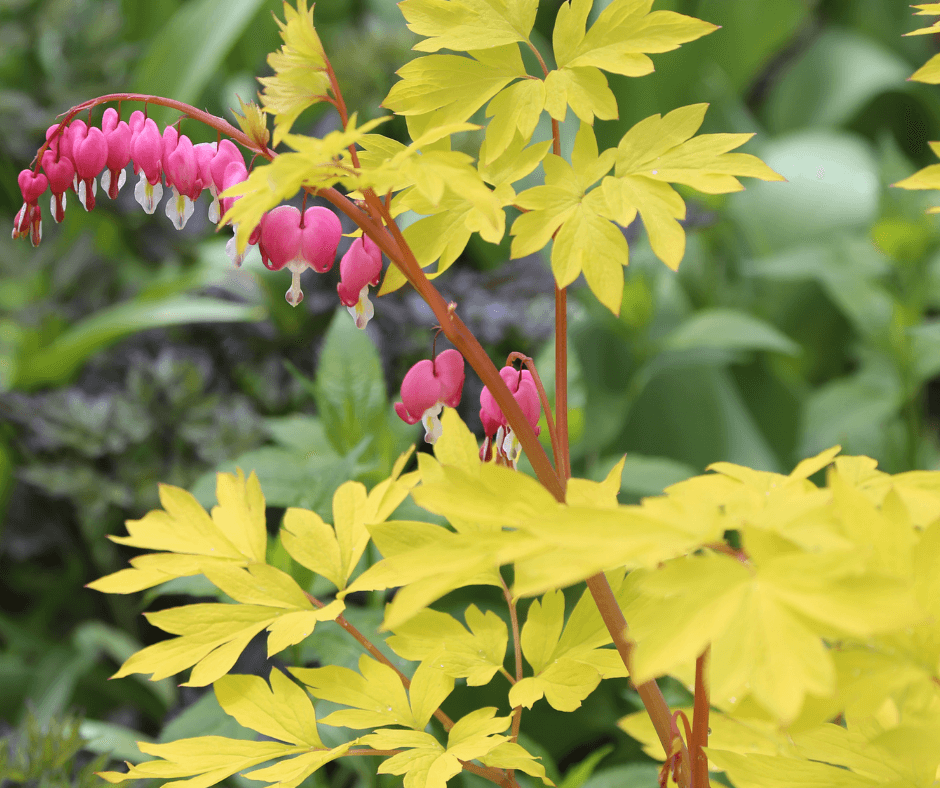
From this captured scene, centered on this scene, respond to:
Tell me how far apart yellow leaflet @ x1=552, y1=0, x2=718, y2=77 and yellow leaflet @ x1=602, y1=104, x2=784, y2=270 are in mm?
29

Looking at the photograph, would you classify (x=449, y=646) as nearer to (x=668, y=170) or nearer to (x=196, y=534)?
(x=196, y=534)

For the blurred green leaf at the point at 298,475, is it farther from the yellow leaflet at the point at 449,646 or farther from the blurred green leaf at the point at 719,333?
the blurred green leaf at the point at 719,333

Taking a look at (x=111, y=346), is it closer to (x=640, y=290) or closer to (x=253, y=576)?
(x=640, y=290)

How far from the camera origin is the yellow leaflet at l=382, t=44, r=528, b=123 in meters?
0.36

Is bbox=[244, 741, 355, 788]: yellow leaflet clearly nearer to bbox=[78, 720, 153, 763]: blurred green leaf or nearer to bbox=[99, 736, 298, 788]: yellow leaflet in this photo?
bbox=[99, 736, 298, 788]: yellow leaflet

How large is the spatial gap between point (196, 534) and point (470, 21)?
32cm

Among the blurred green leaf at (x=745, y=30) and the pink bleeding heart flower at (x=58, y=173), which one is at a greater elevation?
the pink bleeding heart flower at (x=58, y=173)

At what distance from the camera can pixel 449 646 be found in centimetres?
42

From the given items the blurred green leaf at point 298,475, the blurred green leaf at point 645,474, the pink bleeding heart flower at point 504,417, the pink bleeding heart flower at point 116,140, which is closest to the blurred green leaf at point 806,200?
the blurred green leaf at point 645,474

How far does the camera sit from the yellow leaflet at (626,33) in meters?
0.36

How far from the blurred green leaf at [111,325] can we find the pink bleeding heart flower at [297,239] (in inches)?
33.7

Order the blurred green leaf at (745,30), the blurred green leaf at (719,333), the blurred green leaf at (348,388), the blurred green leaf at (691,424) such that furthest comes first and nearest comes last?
the blurred green leaf at (745,30)
the blurred green leaf at (691,424)
the blurred green leaf at (719,333)
the blurred green leaf at (348,388)

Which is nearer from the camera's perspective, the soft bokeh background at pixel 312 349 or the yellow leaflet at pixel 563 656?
the yellow leaflet at pixel 563 656

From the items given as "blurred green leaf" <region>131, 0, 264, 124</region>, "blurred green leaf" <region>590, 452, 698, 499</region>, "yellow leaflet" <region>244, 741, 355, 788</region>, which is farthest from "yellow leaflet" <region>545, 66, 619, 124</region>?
"blurred green leaf" <region>131, 0, 264, 124</region>
